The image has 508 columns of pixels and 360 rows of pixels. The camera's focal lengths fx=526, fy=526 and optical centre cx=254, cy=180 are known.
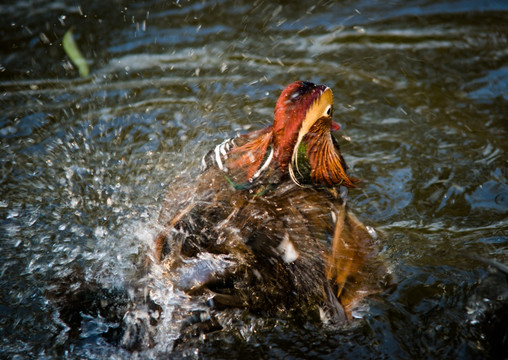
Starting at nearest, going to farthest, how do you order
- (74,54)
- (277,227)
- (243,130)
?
1. (277,227)
2. (243,130)
3. (74,54)

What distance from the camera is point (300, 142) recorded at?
2.71 meters

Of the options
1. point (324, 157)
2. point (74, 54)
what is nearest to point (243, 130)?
point (324, 157)

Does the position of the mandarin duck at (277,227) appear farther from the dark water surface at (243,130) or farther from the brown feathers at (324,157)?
the dark water surface at (243,130)

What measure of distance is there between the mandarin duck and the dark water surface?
17 centimetres

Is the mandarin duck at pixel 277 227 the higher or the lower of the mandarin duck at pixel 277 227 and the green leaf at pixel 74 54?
the lower

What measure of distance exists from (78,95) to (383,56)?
10.00 ft

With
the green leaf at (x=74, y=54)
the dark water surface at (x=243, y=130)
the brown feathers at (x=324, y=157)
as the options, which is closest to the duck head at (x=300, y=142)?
the brown feathers at (x=324, y=157)

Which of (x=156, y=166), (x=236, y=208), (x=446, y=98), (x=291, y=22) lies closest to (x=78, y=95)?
(x=156, y=166)

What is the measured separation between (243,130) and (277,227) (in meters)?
1.85

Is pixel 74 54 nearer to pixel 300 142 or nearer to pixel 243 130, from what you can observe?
pixel 243 130

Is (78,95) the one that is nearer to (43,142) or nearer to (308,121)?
(43,142)

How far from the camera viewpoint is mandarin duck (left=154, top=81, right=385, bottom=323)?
2.75 m

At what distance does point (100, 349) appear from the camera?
2820 mm

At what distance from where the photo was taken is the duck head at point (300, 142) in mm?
2672
